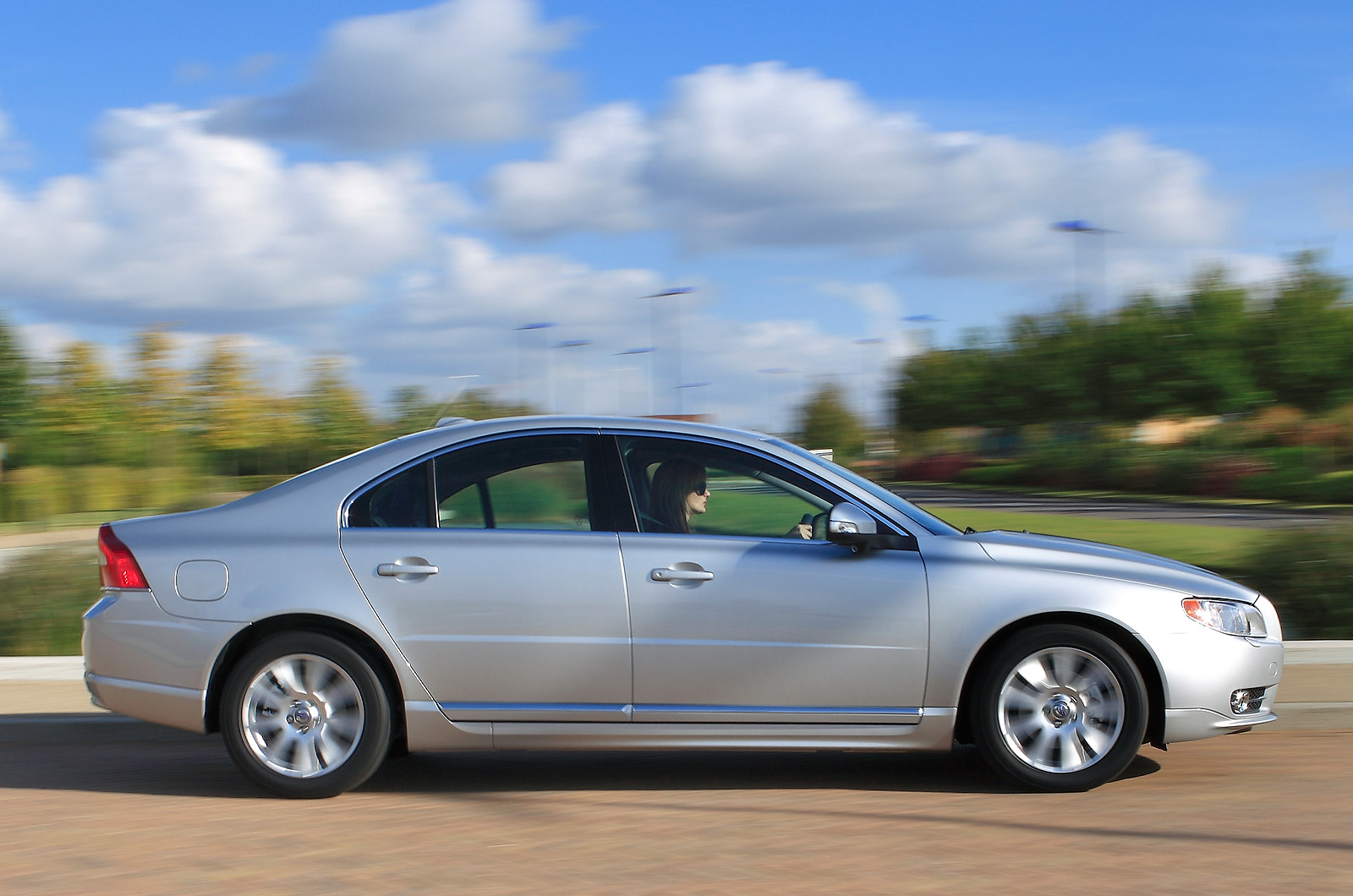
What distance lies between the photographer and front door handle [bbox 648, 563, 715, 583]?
5.33 metres

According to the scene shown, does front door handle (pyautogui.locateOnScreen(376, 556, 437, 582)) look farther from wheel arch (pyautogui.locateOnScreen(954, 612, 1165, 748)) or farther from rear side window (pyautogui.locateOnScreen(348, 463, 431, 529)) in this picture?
wheel arch (pyautogui.locateOnScreen(954, 612, 1165, 748))

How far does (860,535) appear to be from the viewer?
17.6ft

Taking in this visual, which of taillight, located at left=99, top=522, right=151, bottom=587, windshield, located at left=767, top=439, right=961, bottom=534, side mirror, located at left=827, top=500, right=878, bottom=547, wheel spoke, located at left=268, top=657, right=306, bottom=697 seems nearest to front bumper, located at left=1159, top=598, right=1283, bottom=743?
windshield, located at left=767, top=439, right=961, bottom=534

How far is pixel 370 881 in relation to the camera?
430 centimetres

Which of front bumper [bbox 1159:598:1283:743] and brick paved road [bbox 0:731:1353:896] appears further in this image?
front bumper [bbox 1159:598:1283:743]

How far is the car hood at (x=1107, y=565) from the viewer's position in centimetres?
545

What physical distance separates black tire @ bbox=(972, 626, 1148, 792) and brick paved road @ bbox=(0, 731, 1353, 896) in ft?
0.44

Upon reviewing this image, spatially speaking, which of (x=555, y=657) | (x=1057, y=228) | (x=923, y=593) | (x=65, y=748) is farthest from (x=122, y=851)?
(x=1057, y=228)

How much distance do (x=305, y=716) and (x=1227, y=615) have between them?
3977mm

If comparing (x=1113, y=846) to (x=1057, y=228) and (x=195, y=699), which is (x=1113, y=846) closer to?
(x=195, y=699)

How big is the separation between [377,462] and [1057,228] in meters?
41.8

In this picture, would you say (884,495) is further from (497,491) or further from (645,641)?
(497,491)

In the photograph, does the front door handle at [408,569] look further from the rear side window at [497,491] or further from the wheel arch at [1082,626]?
the wheel arch at [1082,626]

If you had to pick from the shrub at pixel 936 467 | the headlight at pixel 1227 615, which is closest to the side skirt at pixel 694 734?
the headlight at pixel 1227 615
